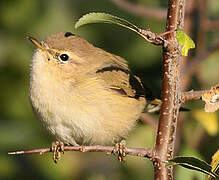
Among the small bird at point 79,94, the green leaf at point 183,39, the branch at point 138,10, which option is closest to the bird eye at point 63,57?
the small bird at point 79,94

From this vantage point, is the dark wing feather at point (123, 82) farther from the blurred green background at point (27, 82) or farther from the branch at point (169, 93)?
the branch at point (169, 93)

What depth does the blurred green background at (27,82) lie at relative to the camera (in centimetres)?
420

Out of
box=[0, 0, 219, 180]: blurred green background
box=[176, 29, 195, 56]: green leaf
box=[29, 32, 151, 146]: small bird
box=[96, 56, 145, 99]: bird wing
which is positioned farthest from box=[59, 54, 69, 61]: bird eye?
box=[176, 29, 195, 56]: green leaf

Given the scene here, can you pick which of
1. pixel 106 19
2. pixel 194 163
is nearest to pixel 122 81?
pixel 106 19

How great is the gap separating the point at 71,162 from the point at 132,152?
201cm

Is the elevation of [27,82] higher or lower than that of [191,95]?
higher

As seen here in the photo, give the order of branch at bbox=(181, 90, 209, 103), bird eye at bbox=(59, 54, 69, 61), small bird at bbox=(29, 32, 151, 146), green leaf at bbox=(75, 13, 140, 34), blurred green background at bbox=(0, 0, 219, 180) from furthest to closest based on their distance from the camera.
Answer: blurred green background at bbox=(0, 0, 219, 180) → bird eye at bbox=(59, 54, 69, 61) → small bird at bbox=(29, 32, 151, 146) → branch at bbox=(181, 90, 209, 103) → green leaf at bbox=(75, 13, 140, 34)

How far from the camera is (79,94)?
3527mm

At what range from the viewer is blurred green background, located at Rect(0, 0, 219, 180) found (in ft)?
13.8

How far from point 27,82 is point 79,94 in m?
1.21

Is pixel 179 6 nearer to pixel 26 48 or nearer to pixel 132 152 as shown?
pixel 132 152

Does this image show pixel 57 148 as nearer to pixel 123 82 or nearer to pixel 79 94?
pixel 79 94

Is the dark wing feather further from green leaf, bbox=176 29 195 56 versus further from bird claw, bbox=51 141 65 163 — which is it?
green leaf, bbox=176 29 195 56

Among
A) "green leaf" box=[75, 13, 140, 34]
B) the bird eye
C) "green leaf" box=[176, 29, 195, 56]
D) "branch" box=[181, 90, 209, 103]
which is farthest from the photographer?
the bird eye
